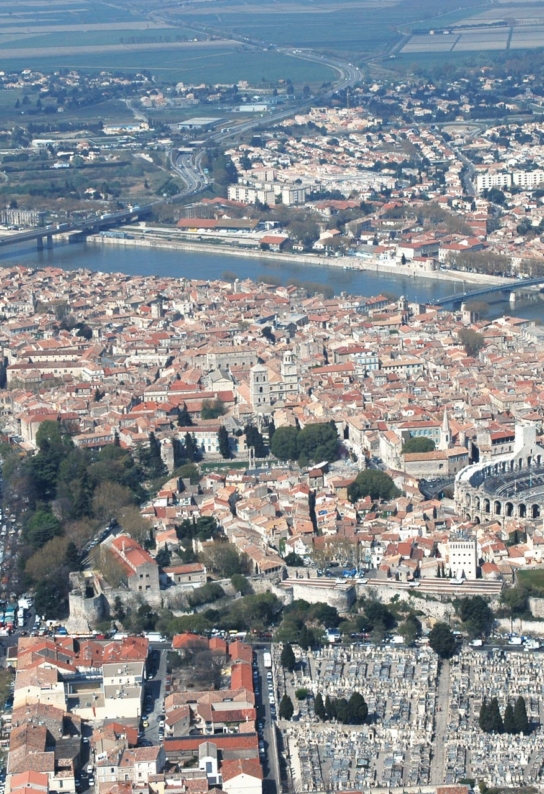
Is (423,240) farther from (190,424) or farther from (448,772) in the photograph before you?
→ (448,772)

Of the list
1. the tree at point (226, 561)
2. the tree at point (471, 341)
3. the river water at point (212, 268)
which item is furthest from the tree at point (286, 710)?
the river water at point (212, 268)

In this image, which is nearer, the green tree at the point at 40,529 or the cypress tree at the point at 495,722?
the cypress tree at the point at 495,722

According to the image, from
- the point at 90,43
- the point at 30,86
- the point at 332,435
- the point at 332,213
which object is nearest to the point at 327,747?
the point at 332,435

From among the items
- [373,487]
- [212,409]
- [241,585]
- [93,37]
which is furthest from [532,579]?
[93,37]

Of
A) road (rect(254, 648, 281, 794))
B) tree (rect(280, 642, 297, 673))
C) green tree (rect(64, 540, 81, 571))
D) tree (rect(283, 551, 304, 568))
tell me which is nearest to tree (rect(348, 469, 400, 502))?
tree (rect(283, 551, 304, 568))

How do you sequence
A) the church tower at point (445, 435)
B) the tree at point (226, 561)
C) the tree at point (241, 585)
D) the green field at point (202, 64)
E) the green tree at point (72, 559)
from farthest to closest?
the green field at point (202, 64) < the church tower at point (445, 435) < the green tree at point (72, 559) < the tree at point (226, 561) < the tree at point (241, 585)

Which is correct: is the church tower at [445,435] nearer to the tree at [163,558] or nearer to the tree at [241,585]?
the tree at [163,558]

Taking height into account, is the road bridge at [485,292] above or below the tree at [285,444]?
below

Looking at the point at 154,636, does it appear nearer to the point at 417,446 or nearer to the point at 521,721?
the point at 521,721
